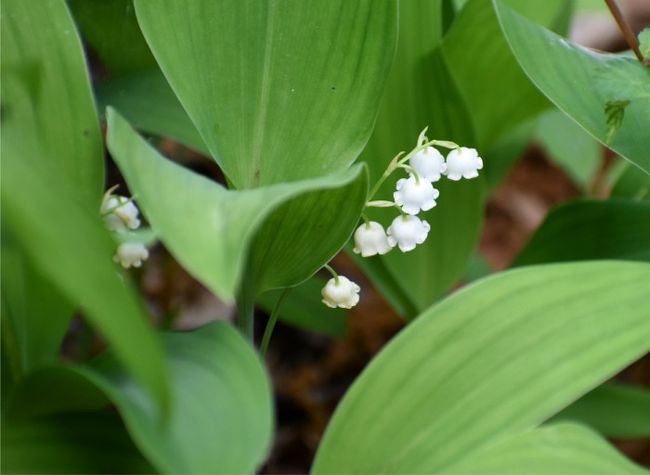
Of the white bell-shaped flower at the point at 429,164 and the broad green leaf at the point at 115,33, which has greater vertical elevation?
the white bell-shaped flower at the point at 429,164

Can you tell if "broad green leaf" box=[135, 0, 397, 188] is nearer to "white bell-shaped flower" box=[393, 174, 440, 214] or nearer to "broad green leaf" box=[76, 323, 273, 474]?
"white bell-shaped flower" box=[393, 174, 440, 214]

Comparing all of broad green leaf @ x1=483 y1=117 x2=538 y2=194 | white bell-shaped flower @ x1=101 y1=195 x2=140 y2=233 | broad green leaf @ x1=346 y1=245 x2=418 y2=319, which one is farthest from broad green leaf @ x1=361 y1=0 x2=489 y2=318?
white bell-shaped flower @ x1=101 y1=195 x2=140 y2=233

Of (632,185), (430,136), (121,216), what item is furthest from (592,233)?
(121,216)

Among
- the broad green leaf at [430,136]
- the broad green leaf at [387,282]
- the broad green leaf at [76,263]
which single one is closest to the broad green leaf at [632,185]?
the broad green leaf at [430,136]

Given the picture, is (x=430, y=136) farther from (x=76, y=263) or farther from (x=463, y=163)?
(x=76, y=263)

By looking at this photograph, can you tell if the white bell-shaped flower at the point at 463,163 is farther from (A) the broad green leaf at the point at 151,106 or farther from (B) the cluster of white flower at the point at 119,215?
(A) the broad green leaf at the point at 151,106

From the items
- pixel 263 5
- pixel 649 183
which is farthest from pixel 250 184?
pixel 649 183
